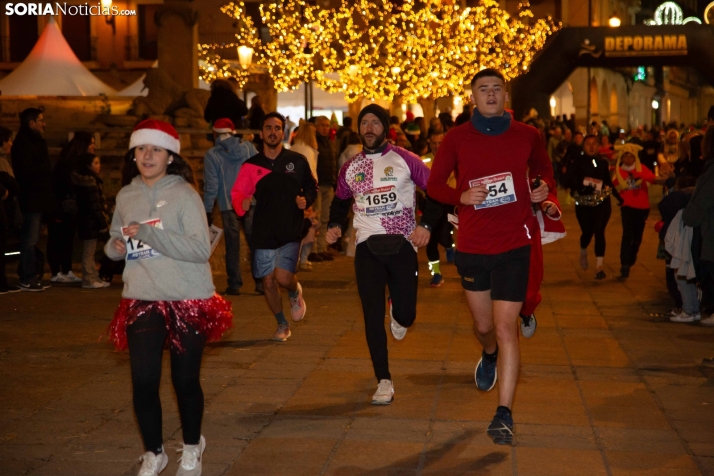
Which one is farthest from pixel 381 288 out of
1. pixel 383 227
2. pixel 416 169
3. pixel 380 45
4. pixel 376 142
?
pixel 380 45

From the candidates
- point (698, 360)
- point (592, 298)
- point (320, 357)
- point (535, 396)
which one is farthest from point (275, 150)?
point (592, 298)

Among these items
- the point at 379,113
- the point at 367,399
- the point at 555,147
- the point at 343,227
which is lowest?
the point at 367,399

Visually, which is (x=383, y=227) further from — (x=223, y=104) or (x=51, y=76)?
(x=51, y=76)

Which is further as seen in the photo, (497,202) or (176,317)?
(497,202)

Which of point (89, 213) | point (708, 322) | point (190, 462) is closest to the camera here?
point (190, 462)

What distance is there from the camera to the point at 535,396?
7098 mm

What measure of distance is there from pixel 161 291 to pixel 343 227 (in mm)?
2943

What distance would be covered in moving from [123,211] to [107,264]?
784 centimetres

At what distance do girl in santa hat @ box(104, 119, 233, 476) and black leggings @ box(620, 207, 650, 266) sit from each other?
9.58 meters

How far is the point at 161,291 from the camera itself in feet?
16.5

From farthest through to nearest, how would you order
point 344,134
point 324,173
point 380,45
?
point 380,45 < point 344,134 < point 324,173

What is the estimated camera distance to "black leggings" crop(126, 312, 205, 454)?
4988mm

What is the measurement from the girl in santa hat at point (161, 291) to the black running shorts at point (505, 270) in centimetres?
165

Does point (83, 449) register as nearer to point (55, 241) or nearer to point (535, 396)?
point (535, 396)
